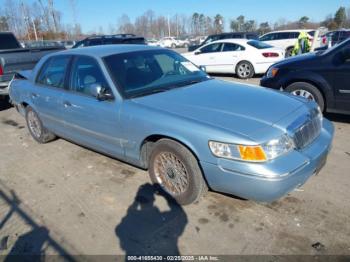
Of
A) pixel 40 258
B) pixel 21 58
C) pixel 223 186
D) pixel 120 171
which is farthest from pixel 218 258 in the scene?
pixel 21 58

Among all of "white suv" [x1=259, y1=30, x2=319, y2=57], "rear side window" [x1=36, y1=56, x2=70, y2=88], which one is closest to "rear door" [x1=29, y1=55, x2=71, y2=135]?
"rear side window" [x1=36, y1=56, x2=70, y2=88]

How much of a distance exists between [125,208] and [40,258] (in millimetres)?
1002

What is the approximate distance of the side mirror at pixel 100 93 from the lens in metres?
3.87

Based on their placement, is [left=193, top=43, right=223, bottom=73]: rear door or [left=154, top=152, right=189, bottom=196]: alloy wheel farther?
[left=193, top=43, right=223, bottom=73]: rear door

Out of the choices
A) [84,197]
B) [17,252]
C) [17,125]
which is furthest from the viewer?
[17,125]

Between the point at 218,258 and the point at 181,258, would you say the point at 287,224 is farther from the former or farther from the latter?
the point at 181,258

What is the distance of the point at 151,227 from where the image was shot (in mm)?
3309

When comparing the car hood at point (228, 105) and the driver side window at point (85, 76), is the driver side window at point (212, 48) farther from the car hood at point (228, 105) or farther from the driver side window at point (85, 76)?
the driver side window at point (85, 76)

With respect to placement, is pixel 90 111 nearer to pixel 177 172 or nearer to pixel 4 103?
pixel 177 172

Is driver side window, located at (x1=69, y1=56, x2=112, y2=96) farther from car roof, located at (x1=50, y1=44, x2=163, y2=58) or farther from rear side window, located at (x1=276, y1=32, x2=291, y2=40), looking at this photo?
rear side window, located at (x1=276, y1=32, x2=291, y2=40)

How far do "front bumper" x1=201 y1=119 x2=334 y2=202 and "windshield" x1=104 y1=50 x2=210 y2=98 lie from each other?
136cm

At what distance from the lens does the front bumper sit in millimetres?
2926

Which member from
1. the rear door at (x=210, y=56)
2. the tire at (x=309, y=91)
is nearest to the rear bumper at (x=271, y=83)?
the tire at (x=309, y=91)

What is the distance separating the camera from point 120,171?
457 cm
